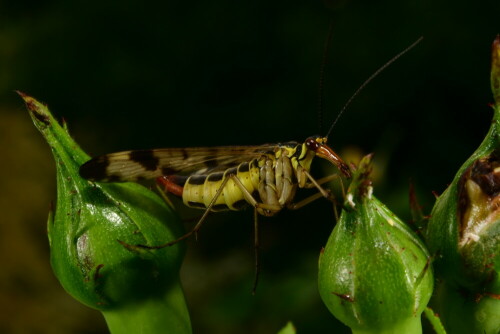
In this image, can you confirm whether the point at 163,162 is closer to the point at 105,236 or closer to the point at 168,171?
the point at 168,171

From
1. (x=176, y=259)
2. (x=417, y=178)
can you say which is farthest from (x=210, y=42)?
(x=176, y=259)

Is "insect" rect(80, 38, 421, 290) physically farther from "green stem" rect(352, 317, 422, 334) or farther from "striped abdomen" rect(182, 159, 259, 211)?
"green stem" rect(352, 317, 422, 334)

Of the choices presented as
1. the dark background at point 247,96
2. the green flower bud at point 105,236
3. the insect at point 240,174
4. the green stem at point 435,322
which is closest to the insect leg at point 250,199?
the insect at point 240,174

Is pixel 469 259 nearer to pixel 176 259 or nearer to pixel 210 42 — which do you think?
pixel 176 259

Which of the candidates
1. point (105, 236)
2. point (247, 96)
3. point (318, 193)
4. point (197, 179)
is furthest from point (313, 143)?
point (247, 96)

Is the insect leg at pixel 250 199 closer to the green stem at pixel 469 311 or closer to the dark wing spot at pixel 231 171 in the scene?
the dark wing spot at pixel 231 171

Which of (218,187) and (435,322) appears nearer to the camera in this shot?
(435,322)

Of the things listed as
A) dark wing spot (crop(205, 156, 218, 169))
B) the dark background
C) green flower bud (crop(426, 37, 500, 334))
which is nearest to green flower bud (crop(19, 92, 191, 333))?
dark wing spot (crop(205, 156, 218, 169))
